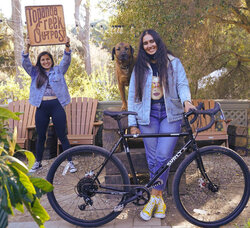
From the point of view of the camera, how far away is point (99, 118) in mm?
6789

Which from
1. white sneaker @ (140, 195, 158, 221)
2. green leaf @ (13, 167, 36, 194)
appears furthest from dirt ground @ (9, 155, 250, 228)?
green leaf @ (13, 167, 36, 194)

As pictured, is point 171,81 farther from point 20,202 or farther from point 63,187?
point 20,202

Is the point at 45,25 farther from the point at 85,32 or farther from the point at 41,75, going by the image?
the point at 85,32

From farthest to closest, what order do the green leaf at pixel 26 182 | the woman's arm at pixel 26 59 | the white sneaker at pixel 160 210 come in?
1. the woman's arm at pixel 26 59
2. the white sneaker at pixel 160 210
3. the green leaf at pixel 26 182

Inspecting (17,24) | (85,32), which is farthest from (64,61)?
(85,32)

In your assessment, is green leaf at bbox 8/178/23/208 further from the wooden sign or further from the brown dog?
the wooden sign

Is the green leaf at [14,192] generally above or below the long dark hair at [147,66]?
below

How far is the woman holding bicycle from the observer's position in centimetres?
327

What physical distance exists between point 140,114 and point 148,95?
225mm

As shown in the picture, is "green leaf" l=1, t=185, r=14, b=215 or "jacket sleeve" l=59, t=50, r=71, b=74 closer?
"green leaf" l=1, t=185, r=14, b=215

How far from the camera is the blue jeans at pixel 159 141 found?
3.25 meters

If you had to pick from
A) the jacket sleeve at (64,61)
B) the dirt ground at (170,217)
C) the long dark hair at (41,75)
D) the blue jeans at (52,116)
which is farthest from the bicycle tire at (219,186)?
the long dark hair at (41,75)

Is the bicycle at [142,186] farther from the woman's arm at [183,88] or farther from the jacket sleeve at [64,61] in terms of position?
the jacket sleeve at [64,61]

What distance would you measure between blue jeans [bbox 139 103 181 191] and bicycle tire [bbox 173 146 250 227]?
23cm
